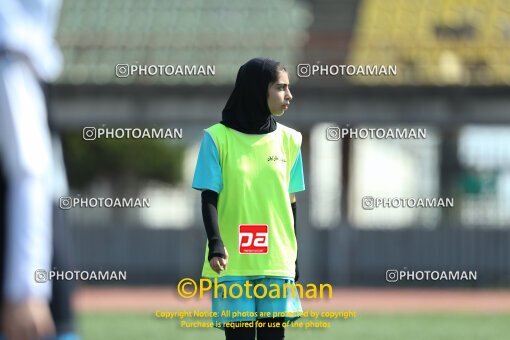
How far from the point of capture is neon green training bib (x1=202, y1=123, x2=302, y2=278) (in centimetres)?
502

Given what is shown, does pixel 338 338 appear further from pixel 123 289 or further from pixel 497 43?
pixel 497 43

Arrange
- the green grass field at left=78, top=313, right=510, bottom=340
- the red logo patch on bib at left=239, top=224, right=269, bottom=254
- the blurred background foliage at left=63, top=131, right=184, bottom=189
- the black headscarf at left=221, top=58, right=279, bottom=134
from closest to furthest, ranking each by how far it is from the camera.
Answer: the black headscarf at left=221, top=58, right=279, bottom=134
the red logo patch on bib at left=239, top=224, right=269, bottom=254
the green grass field at left=78, top=313, right=510, bottom=340
the blurred background foliage at left=63, top=131, right=184, bottom=189

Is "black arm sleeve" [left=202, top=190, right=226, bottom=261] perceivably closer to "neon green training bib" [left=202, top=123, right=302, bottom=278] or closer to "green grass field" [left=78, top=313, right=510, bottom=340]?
"neon green training bib" [left=202, top=123, right=302, bottom=278]

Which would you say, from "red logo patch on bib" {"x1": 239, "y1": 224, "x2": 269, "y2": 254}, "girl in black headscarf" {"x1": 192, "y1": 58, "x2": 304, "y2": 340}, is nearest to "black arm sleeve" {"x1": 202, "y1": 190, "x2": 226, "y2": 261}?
"girl in black headscarf" {"x1": 192, "y1": 58, "x2": 304, "y2": 340}

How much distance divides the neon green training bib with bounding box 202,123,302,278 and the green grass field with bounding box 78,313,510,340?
22.3 feet

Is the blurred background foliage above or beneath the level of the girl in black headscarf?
above

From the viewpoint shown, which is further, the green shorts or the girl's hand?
the green shorts

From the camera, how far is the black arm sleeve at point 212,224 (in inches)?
196

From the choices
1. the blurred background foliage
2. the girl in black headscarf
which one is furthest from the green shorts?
the blurred background foliage

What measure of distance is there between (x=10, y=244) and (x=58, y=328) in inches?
14.1

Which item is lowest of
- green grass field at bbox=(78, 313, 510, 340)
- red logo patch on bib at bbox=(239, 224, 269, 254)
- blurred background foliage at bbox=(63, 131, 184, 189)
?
green grass field at bbox=(78, 313, 510, 340)

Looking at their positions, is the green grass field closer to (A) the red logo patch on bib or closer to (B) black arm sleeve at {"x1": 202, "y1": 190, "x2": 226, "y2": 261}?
(A) the red logo patch on bib

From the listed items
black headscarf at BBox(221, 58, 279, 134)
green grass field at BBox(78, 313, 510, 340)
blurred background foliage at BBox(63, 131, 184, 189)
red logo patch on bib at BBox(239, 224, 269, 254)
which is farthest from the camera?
blurred background foliage at BBox(63, 131, 184, 189)

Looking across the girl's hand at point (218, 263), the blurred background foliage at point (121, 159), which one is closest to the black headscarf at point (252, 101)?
the girl's hand at point (218, 263)
